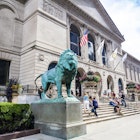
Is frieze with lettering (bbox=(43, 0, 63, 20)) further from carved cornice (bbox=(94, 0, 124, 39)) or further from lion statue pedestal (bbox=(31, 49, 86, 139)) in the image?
lion statue pedestal (bbox=(31, 49, 86, 139))

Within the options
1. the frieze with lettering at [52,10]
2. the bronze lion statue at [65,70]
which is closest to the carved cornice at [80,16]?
the frieze with lettering at [52,10]

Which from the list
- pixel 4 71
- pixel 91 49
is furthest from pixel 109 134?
pixel 91 49

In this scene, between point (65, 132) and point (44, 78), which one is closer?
point (65, 132)

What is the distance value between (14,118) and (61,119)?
6.57ft

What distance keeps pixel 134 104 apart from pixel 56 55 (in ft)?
38.1

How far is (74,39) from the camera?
25000 mm

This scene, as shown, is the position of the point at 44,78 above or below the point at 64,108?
above

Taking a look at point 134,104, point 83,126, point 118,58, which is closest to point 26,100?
point 83,126

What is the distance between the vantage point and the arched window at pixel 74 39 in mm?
24453

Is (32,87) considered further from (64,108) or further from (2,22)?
(64,108)

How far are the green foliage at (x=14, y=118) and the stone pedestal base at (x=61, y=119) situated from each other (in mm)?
492

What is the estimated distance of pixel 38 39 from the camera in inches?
696

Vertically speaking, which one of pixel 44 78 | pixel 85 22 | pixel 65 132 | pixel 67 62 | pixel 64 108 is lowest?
pixel 65 132

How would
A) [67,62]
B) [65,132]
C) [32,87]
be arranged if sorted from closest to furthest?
[65,132] → [67,62] → [32,87]
